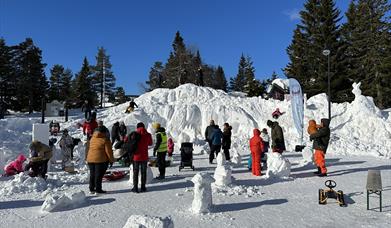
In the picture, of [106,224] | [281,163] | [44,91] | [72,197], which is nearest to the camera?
[106,224]

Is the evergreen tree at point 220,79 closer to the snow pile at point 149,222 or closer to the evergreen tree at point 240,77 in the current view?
the evergreen tree at point 240,77

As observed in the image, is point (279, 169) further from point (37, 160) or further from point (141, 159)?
point (37, 160)

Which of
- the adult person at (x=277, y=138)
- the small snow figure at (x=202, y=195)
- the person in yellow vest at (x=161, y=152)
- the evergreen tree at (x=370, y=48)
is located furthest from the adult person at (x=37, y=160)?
the evergreen tree at (x=370, y=48)

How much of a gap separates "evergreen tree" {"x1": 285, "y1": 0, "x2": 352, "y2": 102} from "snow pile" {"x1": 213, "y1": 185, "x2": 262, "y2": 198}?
108 feet

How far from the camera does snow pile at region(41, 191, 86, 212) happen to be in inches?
268

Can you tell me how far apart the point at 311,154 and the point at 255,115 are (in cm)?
1312

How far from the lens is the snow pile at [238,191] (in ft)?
26.7

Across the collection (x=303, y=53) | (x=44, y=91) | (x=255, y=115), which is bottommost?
(x=255, y=115)

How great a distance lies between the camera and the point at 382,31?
3803 cm

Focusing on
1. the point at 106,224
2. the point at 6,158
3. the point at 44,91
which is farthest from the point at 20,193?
the point at 44,91

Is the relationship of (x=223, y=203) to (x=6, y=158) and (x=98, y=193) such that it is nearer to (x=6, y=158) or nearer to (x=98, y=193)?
(x=98, y=193)

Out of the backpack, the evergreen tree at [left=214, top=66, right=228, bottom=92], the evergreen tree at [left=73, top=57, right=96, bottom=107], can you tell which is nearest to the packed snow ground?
the backpack

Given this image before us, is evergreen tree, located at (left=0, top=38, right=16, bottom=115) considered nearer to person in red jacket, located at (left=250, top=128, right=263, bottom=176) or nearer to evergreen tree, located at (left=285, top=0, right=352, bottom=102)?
evergreen tree, located at (left=285, top=0, right=352, bottom=102)

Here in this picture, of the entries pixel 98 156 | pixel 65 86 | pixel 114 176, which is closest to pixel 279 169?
pixel 114 176
